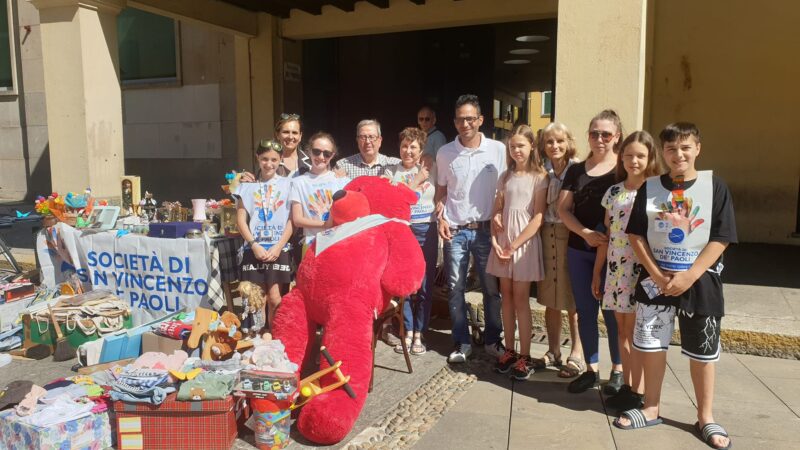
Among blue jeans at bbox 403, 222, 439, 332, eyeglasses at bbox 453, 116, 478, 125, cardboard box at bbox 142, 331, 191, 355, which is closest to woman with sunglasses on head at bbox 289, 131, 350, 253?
blue jeans at bbox 403, 222, 439, 332

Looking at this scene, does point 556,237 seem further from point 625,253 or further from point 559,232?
point 625,253

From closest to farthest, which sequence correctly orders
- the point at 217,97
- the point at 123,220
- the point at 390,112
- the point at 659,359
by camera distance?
the point at 659,359 → the point at 123,220 → the point at 217,97 → the point at 390,112

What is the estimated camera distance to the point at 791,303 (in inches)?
204

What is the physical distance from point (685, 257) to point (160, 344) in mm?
3380

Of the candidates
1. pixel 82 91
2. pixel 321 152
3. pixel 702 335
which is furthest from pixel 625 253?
pixel 82 91

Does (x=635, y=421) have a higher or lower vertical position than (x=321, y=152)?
lower

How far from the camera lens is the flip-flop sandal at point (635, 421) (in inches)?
130

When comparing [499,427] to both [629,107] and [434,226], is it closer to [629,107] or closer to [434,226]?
[434,226]

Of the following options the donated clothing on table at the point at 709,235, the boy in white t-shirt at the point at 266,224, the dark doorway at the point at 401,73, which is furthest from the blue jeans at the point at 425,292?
the dark doorway at the point at 401,73

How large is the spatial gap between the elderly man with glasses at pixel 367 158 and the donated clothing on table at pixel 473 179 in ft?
1.83

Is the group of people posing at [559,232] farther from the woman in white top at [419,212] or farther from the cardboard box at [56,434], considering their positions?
the cardboard box at [56,434]

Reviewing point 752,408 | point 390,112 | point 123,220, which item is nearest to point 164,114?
point 390,112

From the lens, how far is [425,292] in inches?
181

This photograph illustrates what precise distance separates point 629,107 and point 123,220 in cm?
463
